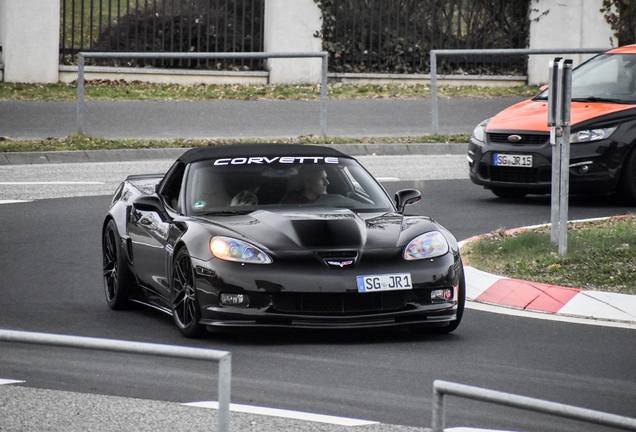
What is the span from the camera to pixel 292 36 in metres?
25.2

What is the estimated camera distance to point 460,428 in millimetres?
5215

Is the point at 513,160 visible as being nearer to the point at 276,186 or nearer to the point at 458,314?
the point at 276,186

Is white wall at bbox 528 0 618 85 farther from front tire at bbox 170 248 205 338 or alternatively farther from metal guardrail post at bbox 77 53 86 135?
front tire at bbox 170 248 205 338

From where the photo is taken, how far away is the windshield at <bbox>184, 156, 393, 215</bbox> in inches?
312

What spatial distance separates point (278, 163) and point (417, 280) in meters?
1.55

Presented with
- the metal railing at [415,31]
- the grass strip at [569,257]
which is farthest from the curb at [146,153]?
the grass strip at [569,257]

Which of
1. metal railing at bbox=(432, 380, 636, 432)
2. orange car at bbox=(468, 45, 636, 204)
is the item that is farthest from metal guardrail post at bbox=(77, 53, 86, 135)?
metal railing at bbox=(432, 380, 636, 432)

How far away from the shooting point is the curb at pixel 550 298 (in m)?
8.20

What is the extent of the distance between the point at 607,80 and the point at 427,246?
7411 millimetres

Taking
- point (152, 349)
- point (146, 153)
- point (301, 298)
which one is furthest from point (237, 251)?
point (146, 153)

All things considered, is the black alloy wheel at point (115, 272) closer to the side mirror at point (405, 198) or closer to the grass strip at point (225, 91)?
the side mirror at point (405, 198)

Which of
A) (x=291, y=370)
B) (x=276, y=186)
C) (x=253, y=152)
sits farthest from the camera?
(x=253, y=152)

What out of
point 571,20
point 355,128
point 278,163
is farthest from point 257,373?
point 571,20

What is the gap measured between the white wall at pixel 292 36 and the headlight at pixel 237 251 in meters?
18.3
